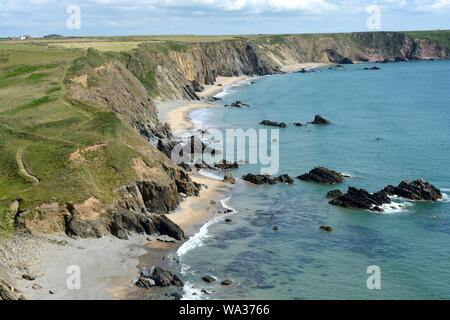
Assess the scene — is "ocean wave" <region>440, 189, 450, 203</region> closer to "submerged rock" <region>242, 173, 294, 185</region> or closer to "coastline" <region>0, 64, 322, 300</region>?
"submerged rock" <region>242, 173, 294, 185</region>

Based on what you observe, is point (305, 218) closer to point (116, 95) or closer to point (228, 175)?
point (228, 175)

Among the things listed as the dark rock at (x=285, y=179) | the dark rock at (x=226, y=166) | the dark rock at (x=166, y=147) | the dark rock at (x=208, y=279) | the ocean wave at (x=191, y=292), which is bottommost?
the ocean wave at (x=191, y=292)

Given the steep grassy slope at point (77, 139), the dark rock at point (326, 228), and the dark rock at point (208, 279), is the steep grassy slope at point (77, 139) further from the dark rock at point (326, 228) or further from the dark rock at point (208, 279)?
the dark rock at point (326, 228)

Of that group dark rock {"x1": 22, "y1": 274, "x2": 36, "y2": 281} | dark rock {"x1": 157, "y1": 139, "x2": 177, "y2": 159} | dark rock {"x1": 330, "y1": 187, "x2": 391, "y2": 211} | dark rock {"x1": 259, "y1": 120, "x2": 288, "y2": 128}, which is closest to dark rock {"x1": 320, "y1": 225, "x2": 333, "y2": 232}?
dark rock {"x1": 330, "y1": 187, "x2": 391, "y2": 211}

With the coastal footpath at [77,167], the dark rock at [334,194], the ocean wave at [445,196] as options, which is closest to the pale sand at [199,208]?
the coastal footpath at [77,167]

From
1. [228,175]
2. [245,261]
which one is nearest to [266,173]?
[228,175]

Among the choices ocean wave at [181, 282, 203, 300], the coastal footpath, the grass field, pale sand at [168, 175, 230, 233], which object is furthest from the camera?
pale sand at [168, 175, 230, 233]
